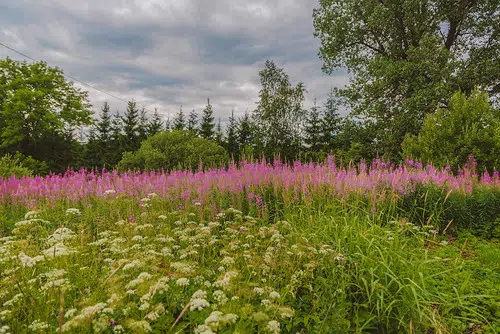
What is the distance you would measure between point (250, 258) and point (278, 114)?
2356cm

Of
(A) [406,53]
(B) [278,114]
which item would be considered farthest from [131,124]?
(A) [406,53]

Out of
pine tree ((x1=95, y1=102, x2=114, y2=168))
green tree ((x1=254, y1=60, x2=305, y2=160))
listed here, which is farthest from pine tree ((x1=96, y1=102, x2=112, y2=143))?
green tree ((x1=254, y1=60, x2=305, y2=160))

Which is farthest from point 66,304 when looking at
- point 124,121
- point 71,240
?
point 124,121

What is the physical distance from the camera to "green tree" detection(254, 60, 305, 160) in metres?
25.6

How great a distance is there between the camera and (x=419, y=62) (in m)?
14.8

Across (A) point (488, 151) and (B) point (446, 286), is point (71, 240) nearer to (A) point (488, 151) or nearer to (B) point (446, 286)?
(B) point (446, 286)

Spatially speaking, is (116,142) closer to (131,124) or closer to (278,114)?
(131,124)

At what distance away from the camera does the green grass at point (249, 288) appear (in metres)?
2.03

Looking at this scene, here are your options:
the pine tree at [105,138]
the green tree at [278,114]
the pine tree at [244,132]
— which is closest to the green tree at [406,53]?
the green tree at [278,114]

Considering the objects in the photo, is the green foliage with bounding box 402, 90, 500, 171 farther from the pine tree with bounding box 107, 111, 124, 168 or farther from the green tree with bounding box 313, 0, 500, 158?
the pine tree with bounding box 107, 111, 124, 168

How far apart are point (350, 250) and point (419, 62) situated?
49.1ft

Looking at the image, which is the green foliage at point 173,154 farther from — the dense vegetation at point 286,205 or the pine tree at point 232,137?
the pine tree at point 232,137

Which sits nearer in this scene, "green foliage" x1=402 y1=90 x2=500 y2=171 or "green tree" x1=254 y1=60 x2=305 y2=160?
"green foliage" x1=402 y1=90 x2=500 y2=171

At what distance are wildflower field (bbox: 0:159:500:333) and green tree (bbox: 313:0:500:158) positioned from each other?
8229mm
